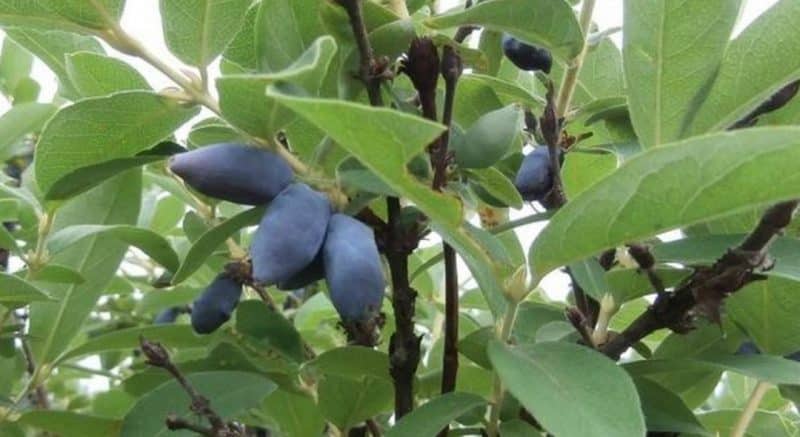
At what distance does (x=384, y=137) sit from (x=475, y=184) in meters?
0.31

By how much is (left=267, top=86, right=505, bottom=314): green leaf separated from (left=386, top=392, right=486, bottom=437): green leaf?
15 cm

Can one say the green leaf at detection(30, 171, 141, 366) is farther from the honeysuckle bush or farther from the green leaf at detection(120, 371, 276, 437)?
the green leaf at detection(120, 371, 276, 437)

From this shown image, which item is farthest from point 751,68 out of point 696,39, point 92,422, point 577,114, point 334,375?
point 92,422

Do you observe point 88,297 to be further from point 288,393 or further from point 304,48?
point 304,48

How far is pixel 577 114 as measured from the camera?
36.8 inches

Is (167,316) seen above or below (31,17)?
below

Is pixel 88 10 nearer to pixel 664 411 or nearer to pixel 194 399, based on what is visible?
pixel 194 399

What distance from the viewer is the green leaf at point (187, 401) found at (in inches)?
35.3

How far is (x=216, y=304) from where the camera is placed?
0.91m

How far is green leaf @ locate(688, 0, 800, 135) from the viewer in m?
0.75

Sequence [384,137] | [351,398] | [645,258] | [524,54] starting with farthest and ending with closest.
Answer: [351,398], [524,54], [645,258], [384,137]

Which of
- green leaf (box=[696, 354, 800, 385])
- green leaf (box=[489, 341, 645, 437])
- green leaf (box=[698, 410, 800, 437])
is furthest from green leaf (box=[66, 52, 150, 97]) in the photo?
green leaf (box=[698, 410, 800, 437])

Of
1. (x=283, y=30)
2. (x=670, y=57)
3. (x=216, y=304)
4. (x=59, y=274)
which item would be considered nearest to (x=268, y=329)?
(x=216, y=304)

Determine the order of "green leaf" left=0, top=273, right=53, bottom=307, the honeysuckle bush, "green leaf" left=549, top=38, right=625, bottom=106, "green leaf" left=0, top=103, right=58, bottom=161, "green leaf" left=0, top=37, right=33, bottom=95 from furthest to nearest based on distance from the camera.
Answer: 1. "green leaf" left=0, top=37, right=33, bottom=95
2. "green leaf" left=0, top=103, right=58, bottom=161
3. "green leaf" left=549, top=38, right=625, bottom=106
4. "green leaf" left=0, top=273, right=53, bottom=307
5. the honeysuckle bush
